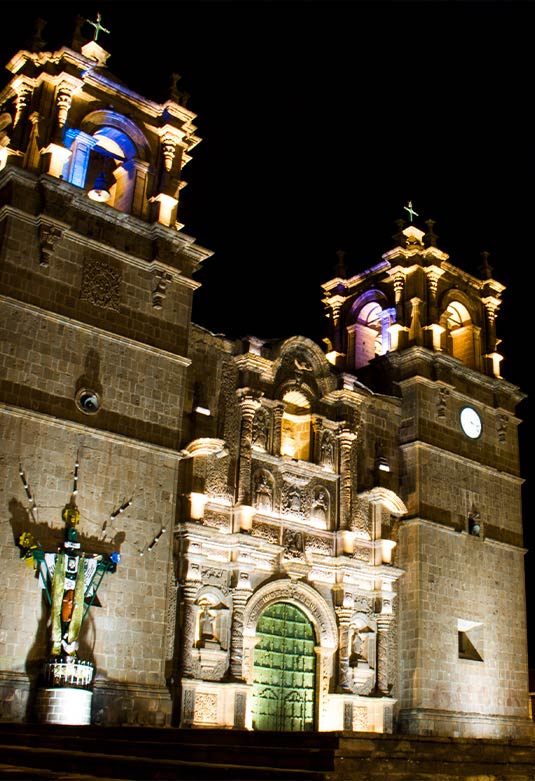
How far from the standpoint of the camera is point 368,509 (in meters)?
22.0

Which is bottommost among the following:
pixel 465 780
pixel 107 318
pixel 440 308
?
pixel 465 780

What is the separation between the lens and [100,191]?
1905 cm

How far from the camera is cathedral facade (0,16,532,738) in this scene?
1611 cm

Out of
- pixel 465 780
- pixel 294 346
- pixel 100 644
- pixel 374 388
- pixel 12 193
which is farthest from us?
pixel 374 388

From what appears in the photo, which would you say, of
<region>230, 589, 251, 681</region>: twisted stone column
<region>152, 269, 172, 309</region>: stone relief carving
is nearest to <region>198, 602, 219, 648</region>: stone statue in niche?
A: <region>230, 589, 251, 681</region>: twisted stone column

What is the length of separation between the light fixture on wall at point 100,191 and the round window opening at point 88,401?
4228mm

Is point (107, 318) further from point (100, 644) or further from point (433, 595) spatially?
point (433, 595)

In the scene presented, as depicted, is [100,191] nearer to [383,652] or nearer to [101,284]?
[101,284]

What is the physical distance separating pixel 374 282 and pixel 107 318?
10509mm

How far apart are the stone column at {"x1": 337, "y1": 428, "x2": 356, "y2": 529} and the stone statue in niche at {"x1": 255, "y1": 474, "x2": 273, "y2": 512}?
6.47 feet

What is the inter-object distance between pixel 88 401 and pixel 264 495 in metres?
4.84

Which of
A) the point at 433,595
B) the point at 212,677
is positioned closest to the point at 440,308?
the point at 433,595

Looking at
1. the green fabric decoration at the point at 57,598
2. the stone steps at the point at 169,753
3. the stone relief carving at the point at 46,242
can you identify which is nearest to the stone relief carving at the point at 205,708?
the green fabric decoration at the point at 57,598

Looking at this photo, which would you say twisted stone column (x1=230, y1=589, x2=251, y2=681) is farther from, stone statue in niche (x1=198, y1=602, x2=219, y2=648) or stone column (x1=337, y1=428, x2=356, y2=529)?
stone column (x1=337, y1=428, x2=356, y2=529)
